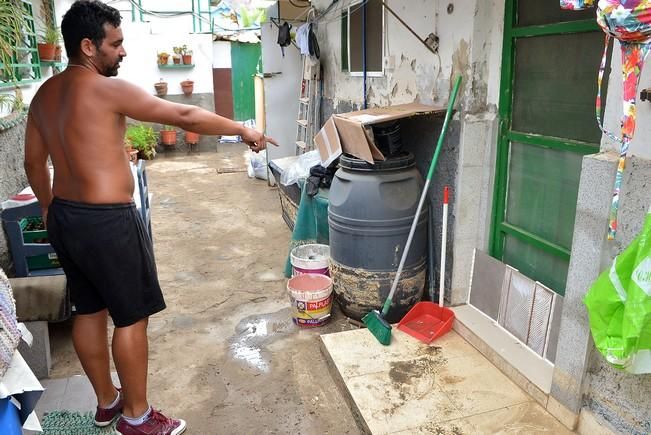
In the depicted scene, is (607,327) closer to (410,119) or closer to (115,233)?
(115,233)

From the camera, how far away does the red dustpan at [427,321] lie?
3.08 meters

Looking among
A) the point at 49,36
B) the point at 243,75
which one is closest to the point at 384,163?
the point at 49,36

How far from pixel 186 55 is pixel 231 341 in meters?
8.41

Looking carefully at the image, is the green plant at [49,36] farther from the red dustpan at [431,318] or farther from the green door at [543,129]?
the green door at [543,129]

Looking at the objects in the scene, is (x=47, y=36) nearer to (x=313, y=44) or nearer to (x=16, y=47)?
(x=16, y=47)

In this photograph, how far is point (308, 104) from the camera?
6434 mm

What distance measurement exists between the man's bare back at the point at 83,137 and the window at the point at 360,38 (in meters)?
2.75

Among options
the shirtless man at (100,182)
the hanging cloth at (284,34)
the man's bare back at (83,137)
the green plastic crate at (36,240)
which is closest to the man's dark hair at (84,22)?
the shirtless man at (100,182)

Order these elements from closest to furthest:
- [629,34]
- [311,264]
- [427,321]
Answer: [629,34], [427,321], [311,264]

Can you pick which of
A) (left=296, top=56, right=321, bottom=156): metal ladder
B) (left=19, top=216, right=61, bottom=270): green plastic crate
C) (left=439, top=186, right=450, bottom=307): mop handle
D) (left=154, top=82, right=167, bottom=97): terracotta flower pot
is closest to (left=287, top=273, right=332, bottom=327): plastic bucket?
(left=439, top=186, right=450, bottom=307): mop handle

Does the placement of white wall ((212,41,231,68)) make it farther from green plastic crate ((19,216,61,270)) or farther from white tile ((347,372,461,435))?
white tile ((347,372,461,435))

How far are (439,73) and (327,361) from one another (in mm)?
1960

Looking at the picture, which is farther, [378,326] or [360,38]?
[360,38]

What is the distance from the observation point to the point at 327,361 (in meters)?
3.03
